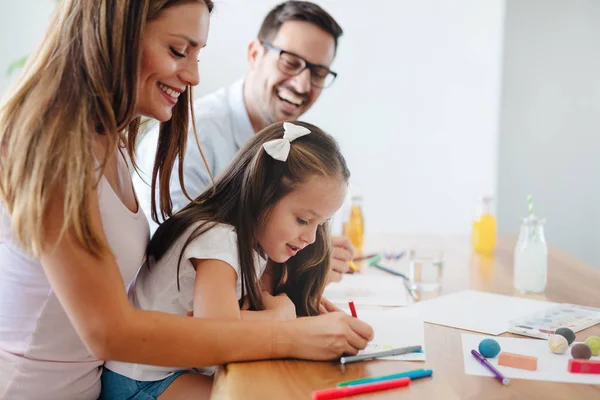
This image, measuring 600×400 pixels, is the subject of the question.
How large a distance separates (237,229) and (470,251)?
1.09 meters

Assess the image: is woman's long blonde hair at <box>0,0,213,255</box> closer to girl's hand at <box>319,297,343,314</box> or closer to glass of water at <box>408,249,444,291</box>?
girl's hand at <box>319,297,343,314</box>

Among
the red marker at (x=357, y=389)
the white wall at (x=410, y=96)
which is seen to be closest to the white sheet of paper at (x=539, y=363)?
the red marker at (x=357, y=389)

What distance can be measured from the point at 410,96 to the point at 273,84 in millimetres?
1700

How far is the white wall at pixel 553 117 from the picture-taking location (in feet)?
13.6

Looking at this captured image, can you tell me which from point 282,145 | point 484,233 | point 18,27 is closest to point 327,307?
point 282,145

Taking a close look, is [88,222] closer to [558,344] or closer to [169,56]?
[169,56]

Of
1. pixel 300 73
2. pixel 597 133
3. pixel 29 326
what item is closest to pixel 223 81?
pixel 300 73

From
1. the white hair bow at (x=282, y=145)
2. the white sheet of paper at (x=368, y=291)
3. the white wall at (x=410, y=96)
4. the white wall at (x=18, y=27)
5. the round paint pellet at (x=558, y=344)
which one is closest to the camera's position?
the round paint pellet at (x=558, y=344)

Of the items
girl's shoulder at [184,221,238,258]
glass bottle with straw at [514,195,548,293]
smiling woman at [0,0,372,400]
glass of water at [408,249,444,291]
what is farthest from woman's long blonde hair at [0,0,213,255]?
glass bottle with straw at [514,195,548,293]

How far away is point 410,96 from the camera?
12.5 feet

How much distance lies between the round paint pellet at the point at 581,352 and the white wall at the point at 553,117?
10.6 ft

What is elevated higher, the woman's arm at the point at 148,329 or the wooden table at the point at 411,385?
the woman's arm at the point at 148,329

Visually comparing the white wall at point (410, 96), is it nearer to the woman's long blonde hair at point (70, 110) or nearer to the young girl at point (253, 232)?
the young girl at point (253, 232)

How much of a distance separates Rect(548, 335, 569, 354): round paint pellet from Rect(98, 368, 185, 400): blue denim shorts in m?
0.65
